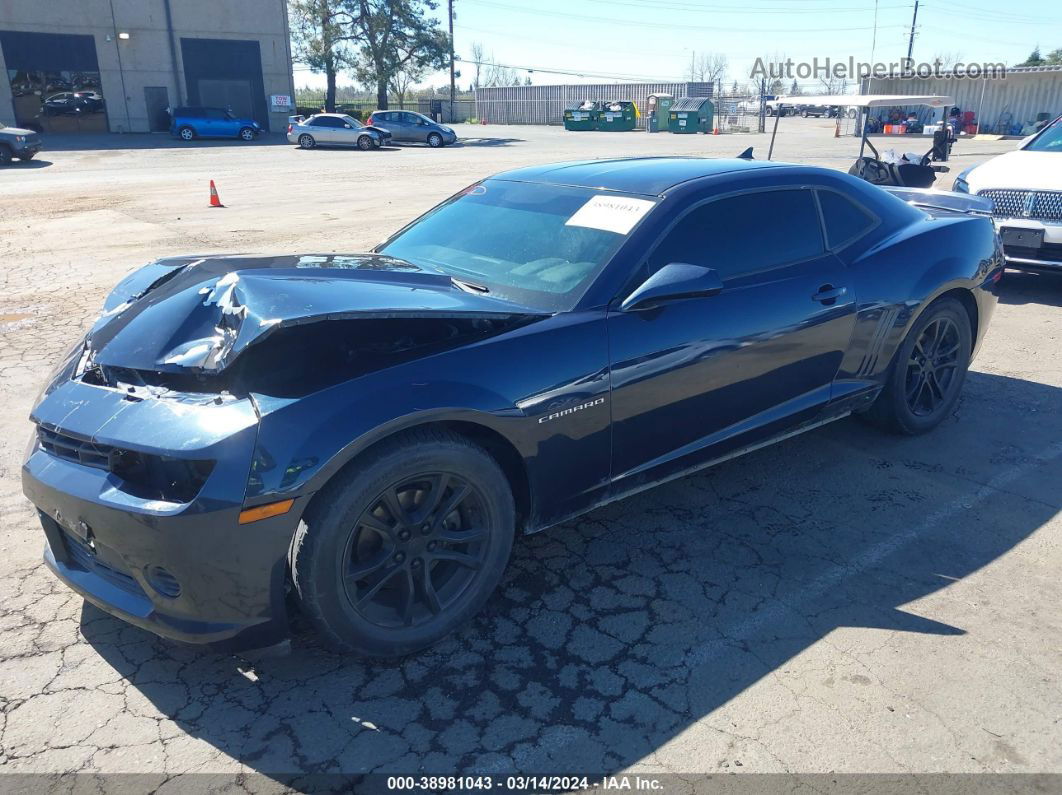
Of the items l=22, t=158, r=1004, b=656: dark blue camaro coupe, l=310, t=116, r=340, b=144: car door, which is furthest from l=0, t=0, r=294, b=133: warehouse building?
l=22, t=158, r=1004, b=656: dark blue camaro coupe

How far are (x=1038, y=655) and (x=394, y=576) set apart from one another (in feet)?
7.71

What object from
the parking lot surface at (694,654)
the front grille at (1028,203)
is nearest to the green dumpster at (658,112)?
the front grille at (1028,203)

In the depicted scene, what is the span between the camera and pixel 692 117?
46.9 m

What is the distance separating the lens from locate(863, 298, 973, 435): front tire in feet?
14.9

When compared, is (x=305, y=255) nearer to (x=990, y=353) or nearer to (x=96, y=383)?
(x=96, y=383)

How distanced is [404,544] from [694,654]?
3.69 ft

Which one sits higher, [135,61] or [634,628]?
[135,61]

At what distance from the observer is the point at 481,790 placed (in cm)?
233

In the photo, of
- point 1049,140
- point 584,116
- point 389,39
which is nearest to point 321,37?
point 389,39

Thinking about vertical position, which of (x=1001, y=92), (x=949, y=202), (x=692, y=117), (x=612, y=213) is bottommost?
(x=949, y=202)

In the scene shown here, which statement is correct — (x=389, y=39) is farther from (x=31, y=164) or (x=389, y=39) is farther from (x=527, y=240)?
(x=527, y=240)

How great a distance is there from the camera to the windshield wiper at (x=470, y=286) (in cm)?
334

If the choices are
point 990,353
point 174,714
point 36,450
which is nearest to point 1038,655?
point 174,714

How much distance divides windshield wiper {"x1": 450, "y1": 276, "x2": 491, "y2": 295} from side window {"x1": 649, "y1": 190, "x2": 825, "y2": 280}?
71 centimetres
